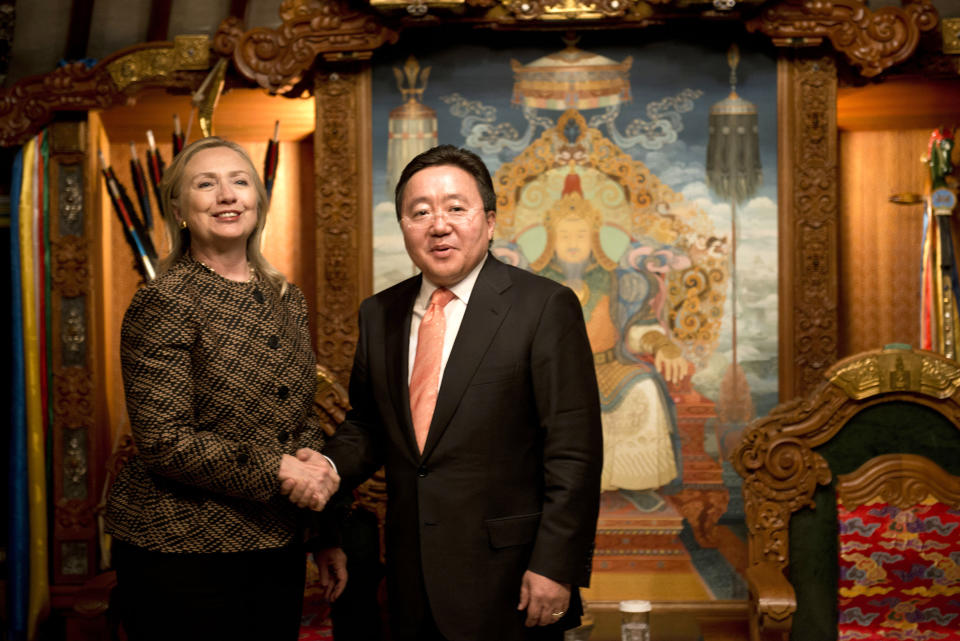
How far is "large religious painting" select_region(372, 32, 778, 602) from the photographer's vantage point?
3.70 m

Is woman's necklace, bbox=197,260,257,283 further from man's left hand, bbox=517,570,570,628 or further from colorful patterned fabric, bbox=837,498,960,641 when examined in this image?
colorful patterned fabric, bbox=837,498,960,641

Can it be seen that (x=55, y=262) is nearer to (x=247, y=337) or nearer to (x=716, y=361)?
(x=247, y=337)

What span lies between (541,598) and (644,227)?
7.22 ft

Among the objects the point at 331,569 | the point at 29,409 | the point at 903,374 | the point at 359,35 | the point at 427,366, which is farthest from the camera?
the point at 29,409

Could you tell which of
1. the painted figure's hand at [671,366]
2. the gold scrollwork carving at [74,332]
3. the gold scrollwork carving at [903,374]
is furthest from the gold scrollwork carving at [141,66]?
the gold scrollwork carving at [903,374]

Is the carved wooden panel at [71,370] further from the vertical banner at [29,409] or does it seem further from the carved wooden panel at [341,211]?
the carved wooden panel at [341,211]

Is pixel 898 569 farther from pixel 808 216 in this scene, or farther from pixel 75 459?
pixel 75 459

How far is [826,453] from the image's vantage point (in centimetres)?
296

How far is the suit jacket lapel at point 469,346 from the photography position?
1874 mm

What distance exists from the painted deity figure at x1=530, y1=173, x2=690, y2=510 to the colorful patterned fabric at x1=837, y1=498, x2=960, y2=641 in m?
0.93

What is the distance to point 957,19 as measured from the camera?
11.7 feet

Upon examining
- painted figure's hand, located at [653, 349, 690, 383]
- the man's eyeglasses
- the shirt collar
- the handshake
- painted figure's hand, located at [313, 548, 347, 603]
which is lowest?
painted figure's hand, located at [313, 548, 347, 603]

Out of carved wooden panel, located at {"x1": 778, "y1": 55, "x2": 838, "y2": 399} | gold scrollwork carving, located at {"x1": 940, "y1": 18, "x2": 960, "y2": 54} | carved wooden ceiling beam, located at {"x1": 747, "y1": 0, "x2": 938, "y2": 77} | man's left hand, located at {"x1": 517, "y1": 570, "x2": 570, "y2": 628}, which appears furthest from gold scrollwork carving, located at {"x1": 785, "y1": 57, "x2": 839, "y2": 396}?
man's left hand, located at {"x1": 517, "y1": 570, "x2": 570, "y2": 628}

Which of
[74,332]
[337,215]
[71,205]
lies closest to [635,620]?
[337,215]
